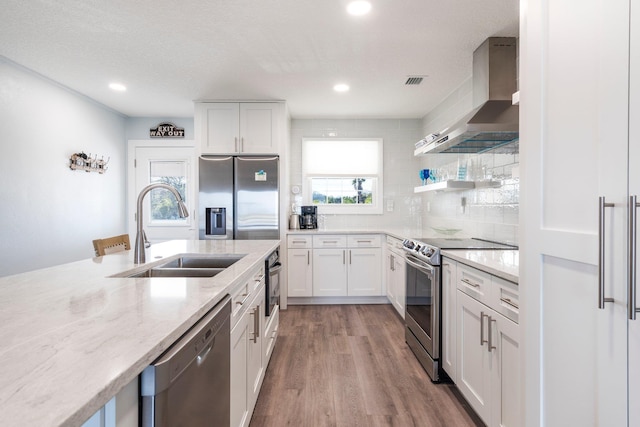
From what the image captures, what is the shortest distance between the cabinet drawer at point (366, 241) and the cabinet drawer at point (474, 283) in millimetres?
2021

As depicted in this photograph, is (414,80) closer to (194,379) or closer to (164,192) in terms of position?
(194,379)

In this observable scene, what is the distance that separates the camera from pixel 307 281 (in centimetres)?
399

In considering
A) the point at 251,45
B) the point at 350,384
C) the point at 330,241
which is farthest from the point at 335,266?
the point at 251,45

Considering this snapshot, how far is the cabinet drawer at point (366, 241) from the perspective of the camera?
13.1 ft

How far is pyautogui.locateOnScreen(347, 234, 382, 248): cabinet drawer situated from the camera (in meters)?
4.00

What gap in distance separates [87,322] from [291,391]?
5.40 feet

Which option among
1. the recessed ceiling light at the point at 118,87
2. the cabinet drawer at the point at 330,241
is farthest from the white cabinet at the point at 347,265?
the recessed ceiling light at the point at 118,87

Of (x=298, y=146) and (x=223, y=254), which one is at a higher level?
(x=298, y=146)

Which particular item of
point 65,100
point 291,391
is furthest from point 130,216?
point 291,391

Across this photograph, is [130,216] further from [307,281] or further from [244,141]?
[307,281]

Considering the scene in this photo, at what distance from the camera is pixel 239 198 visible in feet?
12.6

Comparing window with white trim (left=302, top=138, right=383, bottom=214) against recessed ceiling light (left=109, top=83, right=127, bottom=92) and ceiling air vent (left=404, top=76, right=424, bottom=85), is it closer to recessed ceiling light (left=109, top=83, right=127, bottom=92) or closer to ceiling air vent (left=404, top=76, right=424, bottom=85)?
ceiling air vent (left=404, top=76, right=424, bottom=85)

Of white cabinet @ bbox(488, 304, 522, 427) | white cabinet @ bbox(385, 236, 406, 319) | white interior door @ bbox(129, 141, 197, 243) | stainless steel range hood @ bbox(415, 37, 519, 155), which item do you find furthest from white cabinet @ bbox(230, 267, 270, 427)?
white interior door @ bbox(129, 141, 197, 243)

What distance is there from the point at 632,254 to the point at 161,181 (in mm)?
4947
